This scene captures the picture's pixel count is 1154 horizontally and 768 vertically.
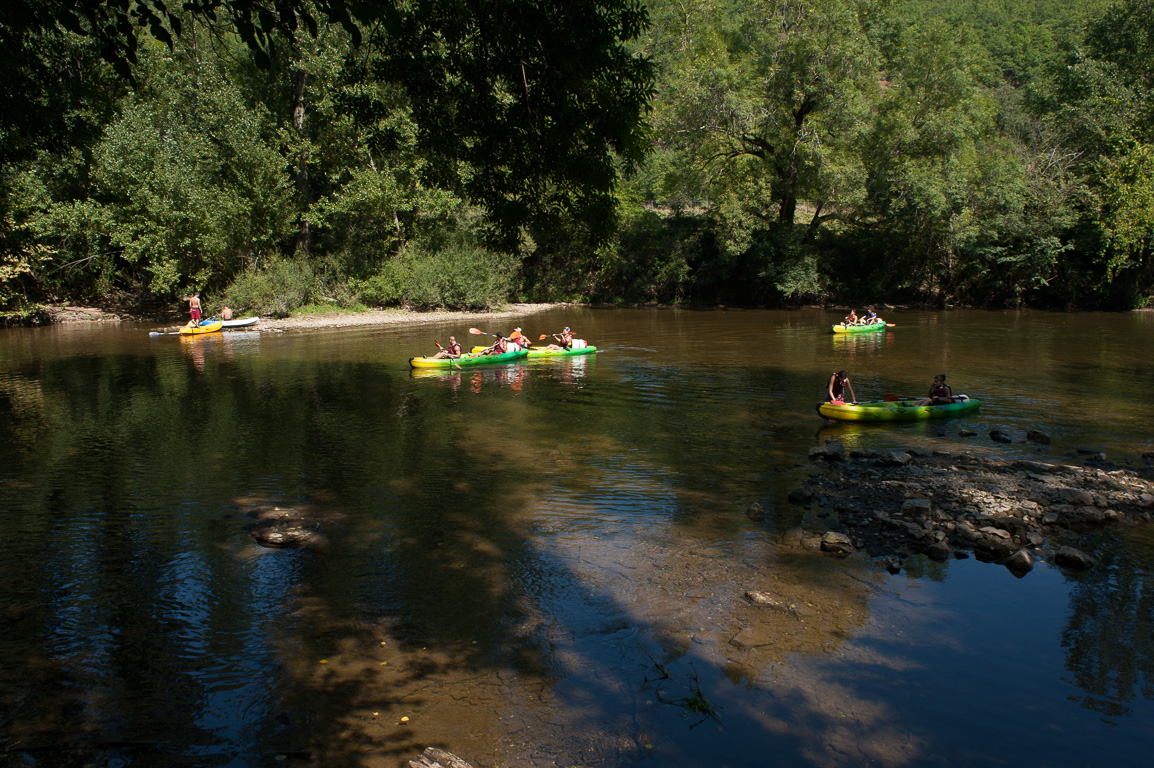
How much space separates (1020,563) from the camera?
24.6ft

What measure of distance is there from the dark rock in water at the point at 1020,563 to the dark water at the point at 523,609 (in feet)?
0.31

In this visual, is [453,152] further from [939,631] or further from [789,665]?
[939,631]

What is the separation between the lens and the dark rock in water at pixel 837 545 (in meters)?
7.80

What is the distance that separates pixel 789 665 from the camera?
5793 mm

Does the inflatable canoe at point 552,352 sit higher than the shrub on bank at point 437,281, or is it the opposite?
the shrub on bank at point 437,281

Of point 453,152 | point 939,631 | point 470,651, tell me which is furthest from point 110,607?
point 939,631

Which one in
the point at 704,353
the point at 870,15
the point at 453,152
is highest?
the point at 870,15

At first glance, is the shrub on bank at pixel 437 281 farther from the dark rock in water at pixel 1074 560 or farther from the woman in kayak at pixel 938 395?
the dark rock in water at pixel 1074 560

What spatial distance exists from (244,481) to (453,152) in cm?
545

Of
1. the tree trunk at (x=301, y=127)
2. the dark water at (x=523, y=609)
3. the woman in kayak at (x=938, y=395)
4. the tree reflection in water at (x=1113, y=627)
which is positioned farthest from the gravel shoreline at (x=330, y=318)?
the tree reflection in water at (x=1113, y=627)

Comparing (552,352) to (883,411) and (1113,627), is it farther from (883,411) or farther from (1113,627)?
(1113,627)

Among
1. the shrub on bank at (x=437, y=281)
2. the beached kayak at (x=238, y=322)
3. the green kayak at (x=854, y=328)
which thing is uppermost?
the shrub on bank at (x=437, y=281)

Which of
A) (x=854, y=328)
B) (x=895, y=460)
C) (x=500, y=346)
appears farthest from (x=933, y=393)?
(x=854, y=328)

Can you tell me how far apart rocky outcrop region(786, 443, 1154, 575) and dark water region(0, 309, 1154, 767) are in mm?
322
